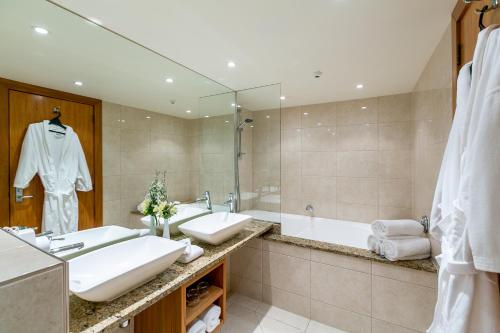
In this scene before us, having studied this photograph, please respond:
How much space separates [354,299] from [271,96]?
87.5 inches

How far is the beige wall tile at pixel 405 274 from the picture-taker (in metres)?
1.55

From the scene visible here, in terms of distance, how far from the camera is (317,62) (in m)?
1.88

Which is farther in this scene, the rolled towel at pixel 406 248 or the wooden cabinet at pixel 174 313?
the rolled towel at pixel 406 248

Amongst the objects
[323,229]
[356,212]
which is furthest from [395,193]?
[323,229]

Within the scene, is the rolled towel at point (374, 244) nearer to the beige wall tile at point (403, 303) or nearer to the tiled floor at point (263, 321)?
the beige wall tile at point (403, 303)

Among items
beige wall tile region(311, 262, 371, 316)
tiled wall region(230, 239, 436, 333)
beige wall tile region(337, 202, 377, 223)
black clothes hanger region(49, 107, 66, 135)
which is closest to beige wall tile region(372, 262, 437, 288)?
tiled wall region(230, 239, 436, 333)

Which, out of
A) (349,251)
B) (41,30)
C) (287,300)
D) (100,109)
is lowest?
(287,300)

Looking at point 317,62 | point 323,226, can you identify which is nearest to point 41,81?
point 317,62

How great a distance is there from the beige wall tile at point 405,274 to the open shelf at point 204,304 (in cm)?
127

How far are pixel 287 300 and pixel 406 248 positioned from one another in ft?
3.88

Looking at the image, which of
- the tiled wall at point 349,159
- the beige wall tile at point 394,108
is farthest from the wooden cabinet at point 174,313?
the beige wall tile at point 394,108

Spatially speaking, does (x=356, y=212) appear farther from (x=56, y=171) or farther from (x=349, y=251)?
(x=56, y=171)

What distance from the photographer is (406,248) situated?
64.9 inches

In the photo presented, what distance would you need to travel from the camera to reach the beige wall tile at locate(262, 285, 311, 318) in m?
2.03
